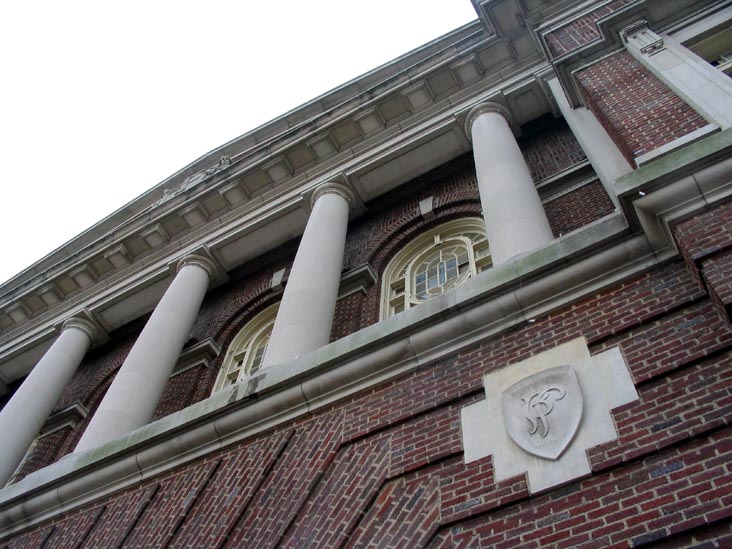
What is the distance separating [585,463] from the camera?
5566 mm

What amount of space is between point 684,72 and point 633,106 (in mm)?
914

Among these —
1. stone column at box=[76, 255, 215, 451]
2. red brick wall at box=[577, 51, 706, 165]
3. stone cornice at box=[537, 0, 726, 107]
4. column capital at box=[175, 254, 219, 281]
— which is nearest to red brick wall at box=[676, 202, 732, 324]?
red brick wall at box=[577, 51, 706, 165]

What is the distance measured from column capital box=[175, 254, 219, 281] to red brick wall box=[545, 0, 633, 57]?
848 centimetres

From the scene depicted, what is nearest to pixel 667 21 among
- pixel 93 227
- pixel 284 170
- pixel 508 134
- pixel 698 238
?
pixel 508 134

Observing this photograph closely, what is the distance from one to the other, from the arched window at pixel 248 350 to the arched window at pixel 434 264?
2828mm

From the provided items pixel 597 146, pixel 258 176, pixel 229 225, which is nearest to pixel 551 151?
pixel 597 146

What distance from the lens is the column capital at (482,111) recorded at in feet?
47.3

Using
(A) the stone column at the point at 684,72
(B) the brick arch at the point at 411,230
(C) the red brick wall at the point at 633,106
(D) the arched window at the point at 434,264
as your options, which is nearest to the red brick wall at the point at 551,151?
(B) the brick arch at the point at 411,230

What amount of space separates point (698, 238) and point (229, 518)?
534cm

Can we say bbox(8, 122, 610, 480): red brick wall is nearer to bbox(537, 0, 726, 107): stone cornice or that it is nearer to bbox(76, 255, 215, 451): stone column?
bbox(76, 255, 215, 451): stone column

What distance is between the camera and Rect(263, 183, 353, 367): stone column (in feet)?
33.2

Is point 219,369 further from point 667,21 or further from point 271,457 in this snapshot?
point 667,21

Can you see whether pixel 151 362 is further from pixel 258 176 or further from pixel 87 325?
pixel 258 176

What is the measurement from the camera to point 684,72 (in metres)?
9.46
